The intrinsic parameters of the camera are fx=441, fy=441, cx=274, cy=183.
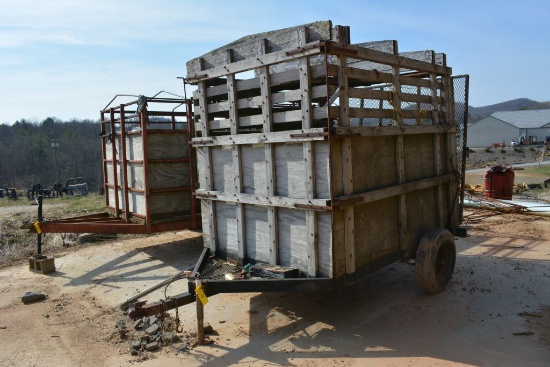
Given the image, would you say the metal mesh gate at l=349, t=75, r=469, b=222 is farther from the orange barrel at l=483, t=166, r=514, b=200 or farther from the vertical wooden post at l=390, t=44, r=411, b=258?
the orange barrel at l=483, t=166, r=514, b=200

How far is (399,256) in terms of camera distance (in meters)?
5.64

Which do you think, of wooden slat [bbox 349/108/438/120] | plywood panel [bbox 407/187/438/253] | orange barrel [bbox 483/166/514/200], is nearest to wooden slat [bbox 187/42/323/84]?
wooden slat [bbox 349/108/438/120]

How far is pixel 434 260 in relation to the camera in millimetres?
5652

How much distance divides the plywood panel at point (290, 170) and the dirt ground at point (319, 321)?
1686 mm

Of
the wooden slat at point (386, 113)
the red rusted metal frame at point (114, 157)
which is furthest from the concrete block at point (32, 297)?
the wooden slat at point (386, 113)

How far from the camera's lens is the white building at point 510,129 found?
6462 centimetres

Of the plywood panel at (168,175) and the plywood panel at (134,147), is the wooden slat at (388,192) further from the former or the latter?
the plywood panel at (134,147)

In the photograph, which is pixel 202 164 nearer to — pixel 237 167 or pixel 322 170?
pixel 237 167

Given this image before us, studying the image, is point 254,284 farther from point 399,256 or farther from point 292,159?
point 399,256

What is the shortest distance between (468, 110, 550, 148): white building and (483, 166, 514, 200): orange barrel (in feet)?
181

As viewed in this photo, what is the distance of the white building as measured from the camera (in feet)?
212

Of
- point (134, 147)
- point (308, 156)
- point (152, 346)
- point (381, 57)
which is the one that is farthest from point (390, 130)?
point (134, 147)

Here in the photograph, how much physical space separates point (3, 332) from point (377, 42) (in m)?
6.13

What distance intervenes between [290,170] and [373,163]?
1003 mm
